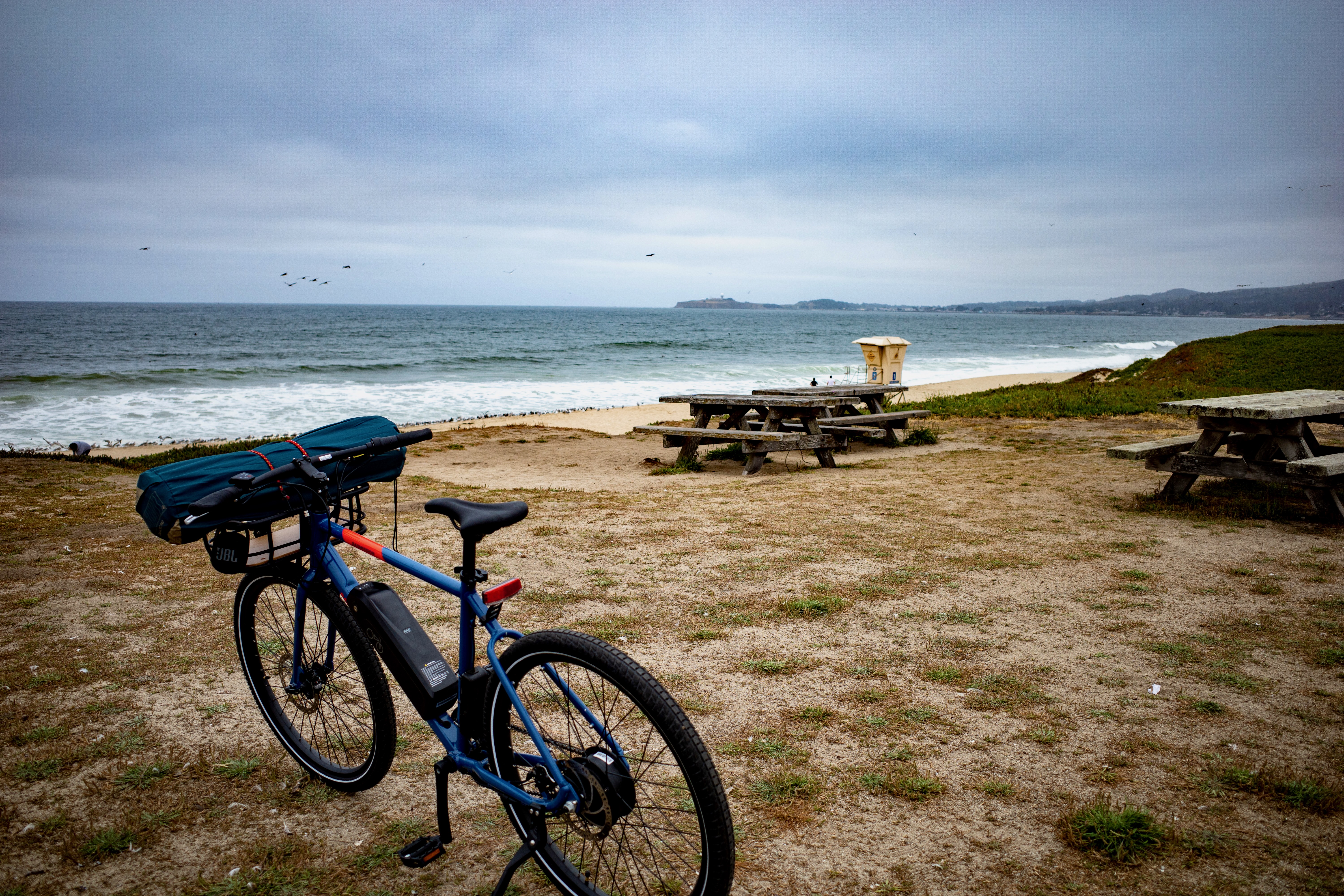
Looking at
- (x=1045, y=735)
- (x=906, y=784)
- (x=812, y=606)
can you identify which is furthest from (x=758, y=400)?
(x=906, y=784)

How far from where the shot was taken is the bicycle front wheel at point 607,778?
6.28ft

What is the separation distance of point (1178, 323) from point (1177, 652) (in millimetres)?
169998

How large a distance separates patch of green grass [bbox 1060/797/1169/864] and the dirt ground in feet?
0.13

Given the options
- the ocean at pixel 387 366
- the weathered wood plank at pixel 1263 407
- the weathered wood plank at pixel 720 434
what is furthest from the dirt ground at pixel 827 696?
the ocean at pixel 387 366

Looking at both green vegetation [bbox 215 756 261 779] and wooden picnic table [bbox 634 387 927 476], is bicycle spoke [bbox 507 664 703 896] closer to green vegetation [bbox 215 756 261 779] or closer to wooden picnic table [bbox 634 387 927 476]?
green vegetation [bbox 215 756 261 779]

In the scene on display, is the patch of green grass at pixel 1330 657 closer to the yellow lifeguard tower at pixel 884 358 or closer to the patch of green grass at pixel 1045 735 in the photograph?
the patch of green grass at pixel 1045 735

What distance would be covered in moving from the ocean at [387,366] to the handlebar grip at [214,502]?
15918 mm

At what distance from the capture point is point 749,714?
3.39 metres

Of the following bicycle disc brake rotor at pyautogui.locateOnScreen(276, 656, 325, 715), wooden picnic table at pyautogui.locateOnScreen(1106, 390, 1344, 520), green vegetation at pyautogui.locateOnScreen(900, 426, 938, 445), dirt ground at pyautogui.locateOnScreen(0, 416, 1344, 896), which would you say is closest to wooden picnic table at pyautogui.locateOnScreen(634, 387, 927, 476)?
green vegetation at pyautogui.locateOnScreen(900, 426, 938, 445)

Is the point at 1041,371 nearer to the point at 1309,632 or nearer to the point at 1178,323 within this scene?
the point at 1309,632

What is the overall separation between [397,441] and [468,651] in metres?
0.77

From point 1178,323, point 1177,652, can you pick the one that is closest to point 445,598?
point 1177,652

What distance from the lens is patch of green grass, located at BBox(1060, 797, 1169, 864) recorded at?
2.45m

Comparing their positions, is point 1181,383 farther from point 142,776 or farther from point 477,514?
point 142,776
